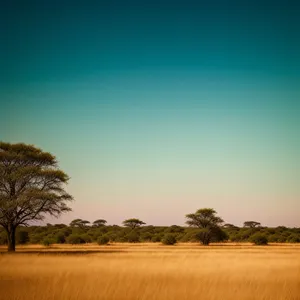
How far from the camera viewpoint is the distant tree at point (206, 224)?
48.4m

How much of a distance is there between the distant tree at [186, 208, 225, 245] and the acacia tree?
76.6 ft

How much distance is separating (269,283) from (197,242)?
133ft

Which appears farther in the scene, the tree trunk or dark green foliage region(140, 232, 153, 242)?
dark green foliage region(140, 232, 153, 242)

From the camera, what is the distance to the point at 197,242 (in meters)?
51.4

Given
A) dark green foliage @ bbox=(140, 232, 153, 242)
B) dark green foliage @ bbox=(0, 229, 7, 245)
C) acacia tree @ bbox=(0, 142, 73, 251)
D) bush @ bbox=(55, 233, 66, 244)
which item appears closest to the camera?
acacia tree @ bbox=(0, 142, 73, 251)

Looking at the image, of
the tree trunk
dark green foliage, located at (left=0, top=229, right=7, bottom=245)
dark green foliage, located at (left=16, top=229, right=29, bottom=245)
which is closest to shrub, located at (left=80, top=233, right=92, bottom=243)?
dark green foliage, located at (left=16, top=229, right=29, bottom=245)

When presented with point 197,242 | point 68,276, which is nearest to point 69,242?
point 197,242

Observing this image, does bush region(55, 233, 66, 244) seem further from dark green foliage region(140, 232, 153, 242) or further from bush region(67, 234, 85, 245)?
dark green foliage region(140, 232, 153, 242)

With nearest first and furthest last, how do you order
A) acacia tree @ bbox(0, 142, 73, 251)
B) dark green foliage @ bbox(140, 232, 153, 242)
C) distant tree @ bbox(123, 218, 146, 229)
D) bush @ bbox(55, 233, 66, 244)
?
acacia tree @ bbox(0, 142, 73, 251), bush @ bbox(55, 233, 66, 244), dark green foliage @ bbox(140, 232, 153, 242), distant tree @ bbox(123, 218, 146, 229)

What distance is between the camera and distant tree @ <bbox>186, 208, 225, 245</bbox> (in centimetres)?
4841

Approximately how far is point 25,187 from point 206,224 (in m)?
26.7

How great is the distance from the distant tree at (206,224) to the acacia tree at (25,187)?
76.6 feet

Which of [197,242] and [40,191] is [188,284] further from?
[197,242]

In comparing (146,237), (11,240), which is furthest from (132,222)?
(11,240)
